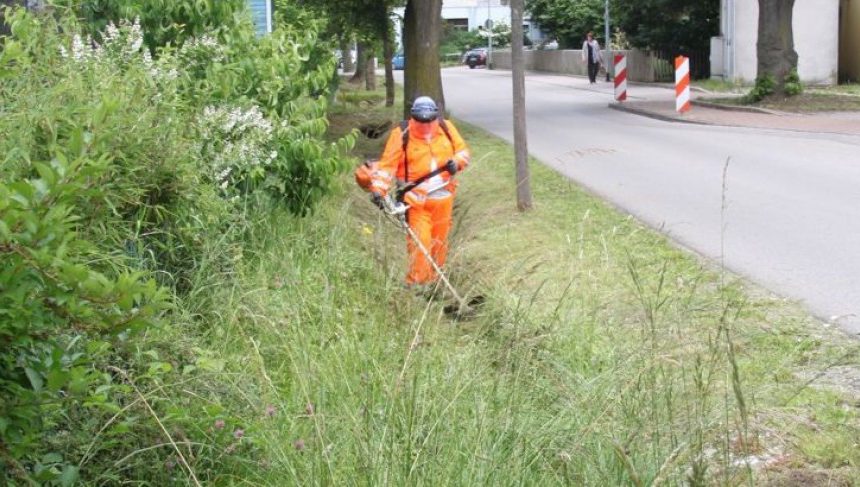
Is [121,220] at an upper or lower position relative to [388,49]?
lower

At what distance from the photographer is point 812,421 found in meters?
5.17

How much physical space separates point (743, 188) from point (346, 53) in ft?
143

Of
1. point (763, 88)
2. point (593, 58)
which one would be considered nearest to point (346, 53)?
point (593, 58)

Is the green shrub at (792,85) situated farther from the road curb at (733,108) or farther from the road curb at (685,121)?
the road curb at (685,121)

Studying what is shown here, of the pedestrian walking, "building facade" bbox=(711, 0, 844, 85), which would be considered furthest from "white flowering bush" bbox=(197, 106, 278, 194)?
the pedestrian walking

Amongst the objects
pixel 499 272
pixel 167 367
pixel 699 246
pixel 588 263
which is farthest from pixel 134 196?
pixel 699 246

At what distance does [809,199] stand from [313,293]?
28.3 ft

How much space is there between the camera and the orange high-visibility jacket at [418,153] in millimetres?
9078

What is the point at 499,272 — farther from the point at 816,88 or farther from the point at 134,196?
the point at 816,88

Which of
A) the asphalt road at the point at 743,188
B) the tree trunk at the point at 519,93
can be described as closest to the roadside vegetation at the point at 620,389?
the asphalt road at the point at 743,188

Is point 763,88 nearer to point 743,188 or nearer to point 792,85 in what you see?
point 792,85

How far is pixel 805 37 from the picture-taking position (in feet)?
119

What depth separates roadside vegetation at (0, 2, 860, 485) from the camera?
3.45 metres

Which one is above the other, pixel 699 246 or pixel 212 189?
pixel 212 189
